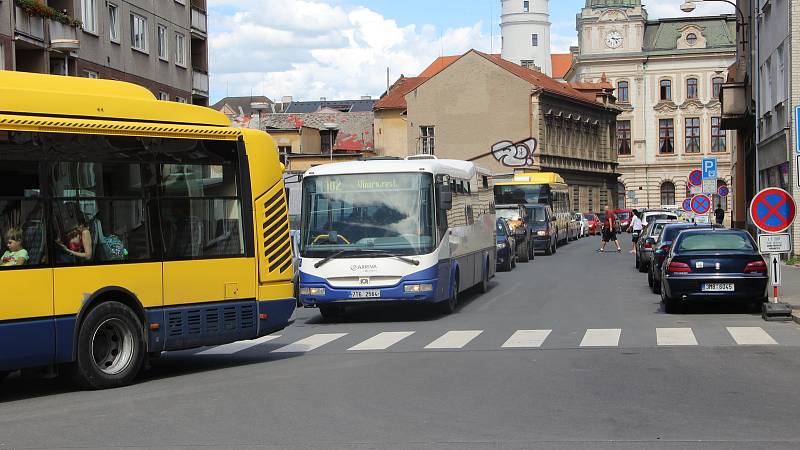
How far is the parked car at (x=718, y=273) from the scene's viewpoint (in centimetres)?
2111

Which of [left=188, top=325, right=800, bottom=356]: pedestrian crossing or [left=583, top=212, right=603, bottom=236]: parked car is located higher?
[left=583, top=212, right=603, bottom=236]: parked car

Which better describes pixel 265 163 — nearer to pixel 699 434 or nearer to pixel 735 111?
pixel 699 434

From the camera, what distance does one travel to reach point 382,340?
18500mm

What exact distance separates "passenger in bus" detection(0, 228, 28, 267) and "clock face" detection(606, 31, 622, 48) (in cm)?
10960

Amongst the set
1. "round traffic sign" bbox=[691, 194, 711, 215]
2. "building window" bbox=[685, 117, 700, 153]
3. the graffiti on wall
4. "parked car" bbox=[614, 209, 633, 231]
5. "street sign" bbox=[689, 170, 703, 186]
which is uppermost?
"building window" bbox=[685, 117, 700, 153]

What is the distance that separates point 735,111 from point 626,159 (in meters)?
70.4

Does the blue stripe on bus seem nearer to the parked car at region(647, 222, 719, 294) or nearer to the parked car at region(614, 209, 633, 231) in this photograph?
the parked car at region(647, 222, 719, 294)

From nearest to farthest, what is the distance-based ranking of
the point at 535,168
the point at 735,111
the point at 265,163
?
the point at 265,163
the point at 735,111
the point at 535,168

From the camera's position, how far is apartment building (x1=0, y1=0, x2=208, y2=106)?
37625 mm

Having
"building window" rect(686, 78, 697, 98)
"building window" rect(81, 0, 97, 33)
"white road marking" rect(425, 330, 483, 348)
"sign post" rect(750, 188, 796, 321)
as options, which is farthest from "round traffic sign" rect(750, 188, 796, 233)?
"building window" rect(686, 78, 697, 98)

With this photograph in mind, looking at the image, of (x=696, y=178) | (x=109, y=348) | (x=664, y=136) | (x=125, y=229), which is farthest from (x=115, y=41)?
(x=664, y=136)

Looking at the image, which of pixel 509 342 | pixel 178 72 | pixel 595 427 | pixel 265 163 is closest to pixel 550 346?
pixel 509 342

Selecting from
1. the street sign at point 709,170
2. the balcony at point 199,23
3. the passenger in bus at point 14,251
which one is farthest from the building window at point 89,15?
the passenger in bus at point 14,251

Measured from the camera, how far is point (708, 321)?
66.4 feet
